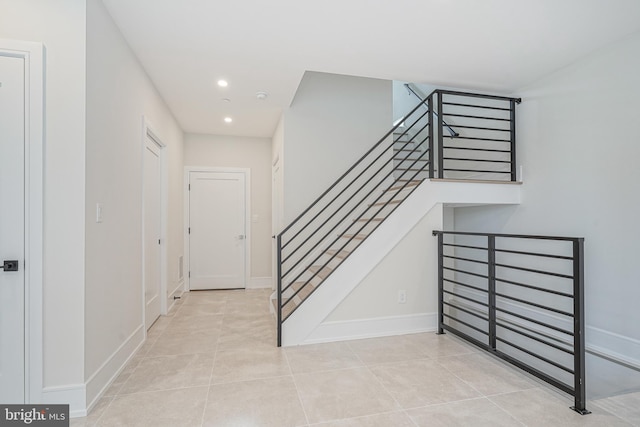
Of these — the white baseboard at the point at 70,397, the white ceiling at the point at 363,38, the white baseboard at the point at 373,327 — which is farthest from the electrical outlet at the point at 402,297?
the white baseboard at the point at 70,397

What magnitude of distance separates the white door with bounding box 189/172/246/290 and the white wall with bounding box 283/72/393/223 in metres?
1.73

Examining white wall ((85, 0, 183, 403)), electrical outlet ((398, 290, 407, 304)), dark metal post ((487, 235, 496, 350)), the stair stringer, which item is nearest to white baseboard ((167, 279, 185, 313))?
white wall ((85, 0, 183, 403))

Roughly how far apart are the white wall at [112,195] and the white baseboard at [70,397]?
0.05 m

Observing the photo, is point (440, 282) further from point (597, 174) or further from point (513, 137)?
point (513, 137)

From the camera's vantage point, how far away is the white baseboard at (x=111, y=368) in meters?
1.93

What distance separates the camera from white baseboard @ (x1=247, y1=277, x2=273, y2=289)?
17.4 feet

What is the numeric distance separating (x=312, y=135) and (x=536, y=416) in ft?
11.0

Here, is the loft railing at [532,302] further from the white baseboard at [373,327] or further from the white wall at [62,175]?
the white wall at [62,175]

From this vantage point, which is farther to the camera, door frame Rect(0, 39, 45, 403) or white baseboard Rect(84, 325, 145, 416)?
white baseboard Rect(84, 325, 145, 416)

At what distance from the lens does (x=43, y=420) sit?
1.78 metres


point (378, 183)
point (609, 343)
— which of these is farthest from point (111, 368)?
point (609, 343)

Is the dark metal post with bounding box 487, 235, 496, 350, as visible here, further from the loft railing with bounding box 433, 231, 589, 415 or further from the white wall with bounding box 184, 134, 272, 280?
the white wall with bounding box 184, 134, 272, 280

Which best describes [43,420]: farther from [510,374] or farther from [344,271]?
[510,374]

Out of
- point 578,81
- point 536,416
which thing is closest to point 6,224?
point 536,416
